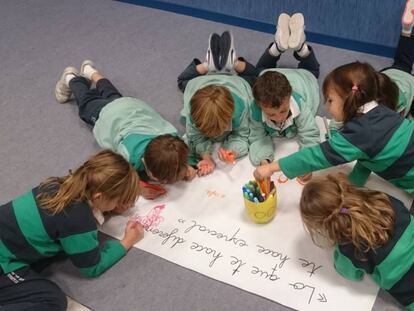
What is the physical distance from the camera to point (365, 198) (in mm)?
880

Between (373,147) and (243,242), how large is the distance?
1.29ft

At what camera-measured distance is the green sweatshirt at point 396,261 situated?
2.92ft

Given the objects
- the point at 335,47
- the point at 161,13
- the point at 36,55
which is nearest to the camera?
the point at 335,47

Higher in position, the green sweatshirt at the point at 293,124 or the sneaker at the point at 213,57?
the sneaker at the point at 213,57

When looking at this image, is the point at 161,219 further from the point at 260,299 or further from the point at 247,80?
the point at 247,80

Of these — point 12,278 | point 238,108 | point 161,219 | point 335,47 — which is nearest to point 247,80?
point 238,108

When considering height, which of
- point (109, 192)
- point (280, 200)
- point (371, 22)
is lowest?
point (280, 200)

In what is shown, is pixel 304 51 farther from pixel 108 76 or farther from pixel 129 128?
pixel 108 76

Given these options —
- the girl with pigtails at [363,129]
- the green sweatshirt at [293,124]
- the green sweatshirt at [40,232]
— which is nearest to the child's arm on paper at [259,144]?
the green sweatshirt at [293,124]

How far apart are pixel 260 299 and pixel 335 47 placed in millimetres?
1094

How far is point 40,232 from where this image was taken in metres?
1.01

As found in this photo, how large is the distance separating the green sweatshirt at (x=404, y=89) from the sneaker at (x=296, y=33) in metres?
0.30

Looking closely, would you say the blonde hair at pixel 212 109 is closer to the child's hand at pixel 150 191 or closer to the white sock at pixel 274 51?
the child's hand at pixel 150 191

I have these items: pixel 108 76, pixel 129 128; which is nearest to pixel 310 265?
pixel 129 128
